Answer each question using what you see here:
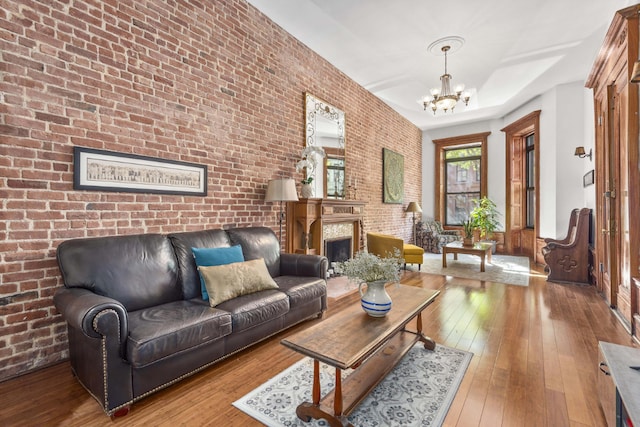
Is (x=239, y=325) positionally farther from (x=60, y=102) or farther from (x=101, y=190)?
(x=60, y=102)

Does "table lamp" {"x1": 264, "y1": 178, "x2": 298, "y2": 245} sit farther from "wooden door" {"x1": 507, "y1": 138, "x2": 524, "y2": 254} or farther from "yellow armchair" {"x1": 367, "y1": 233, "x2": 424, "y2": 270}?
"wooden door" {"x1": 507, "y1": 138, "x2": 524, "y2": 254}

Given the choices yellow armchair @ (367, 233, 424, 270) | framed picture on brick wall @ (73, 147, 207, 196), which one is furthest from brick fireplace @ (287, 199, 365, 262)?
framed picture on brick wall @ (73, 147, 207, 196)

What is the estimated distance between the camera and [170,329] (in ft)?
6.05

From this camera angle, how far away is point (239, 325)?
2236mm

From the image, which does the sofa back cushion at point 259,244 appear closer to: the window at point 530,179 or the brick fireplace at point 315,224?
the brick fireplace at point 315,224

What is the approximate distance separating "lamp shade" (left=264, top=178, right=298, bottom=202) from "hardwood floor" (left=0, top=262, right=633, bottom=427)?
139 centimetres

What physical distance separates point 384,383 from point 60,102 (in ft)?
9.81

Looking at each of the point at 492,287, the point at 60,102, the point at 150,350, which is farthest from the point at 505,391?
the point at 60,102

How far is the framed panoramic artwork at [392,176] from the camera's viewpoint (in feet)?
21.6

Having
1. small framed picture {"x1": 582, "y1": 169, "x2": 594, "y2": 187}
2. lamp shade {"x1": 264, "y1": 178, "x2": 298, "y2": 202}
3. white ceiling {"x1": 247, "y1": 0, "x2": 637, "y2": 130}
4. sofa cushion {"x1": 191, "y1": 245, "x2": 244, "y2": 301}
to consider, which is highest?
white ceiling {"x1": 247, "y1": 0, "x2": 637, "y2": 130}

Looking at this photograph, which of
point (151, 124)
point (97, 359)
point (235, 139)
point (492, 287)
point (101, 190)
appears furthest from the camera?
point (492, 287)

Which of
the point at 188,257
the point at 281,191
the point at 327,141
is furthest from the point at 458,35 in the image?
the point at 188,257

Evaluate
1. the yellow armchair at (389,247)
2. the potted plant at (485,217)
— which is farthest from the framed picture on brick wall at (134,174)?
the potted plant at (485,217)

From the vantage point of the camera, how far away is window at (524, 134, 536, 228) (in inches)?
278
